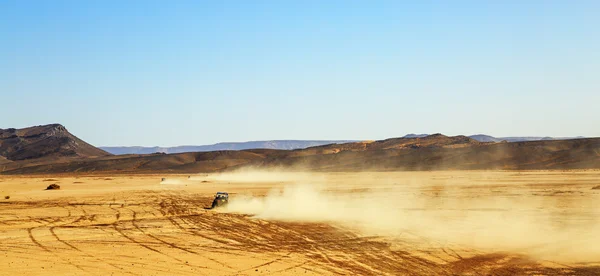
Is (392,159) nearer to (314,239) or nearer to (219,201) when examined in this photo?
(219,201)

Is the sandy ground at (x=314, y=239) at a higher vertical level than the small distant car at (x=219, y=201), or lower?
lower

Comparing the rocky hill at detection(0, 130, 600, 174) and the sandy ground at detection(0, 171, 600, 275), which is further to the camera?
the rocky hill at detection(0, 130, 600, 174)

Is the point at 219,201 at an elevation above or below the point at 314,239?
above

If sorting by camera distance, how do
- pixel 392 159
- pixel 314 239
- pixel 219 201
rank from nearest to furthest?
pixel 314 239
pixel 219 201
pixel 392 159

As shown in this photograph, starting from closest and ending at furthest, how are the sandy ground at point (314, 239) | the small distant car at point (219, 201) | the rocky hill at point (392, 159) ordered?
the sandy ground at point (314, 239), the small distant car at point (219, 201), the rocky hill at point (392, 159)

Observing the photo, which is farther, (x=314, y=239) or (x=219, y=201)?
(x=219, y=201)

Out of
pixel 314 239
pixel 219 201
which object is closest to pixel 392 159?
pixel 219 201

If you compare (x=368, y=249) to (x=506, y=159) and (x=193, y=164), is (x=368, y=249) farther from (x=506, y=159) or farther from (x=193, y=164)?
(x=193, y=164)

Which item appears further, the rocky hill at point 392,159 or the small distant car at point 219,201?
the rocky hill at point 392,159

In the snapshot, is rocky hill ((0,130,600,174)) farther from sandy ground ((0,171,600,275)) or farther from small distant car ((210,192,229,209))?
small distant car ((210,192,229,209))

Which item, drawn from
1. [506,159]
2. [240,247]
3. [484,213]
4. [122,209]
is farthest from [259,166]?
[240,247]

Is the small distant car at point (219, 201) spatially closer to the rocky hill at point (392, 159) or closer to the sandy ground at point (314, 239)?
the sandy ground at point (314, 239)

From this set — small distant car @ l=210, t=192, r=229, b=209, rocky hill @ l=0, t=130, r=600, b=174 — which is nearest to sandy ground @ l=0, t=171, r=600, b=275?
small distant car @ l=210, t=192, r=229, b=209

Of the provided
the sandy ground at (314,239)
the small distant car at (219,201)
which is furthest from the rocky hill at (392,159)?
the small distant car at (219,201)
